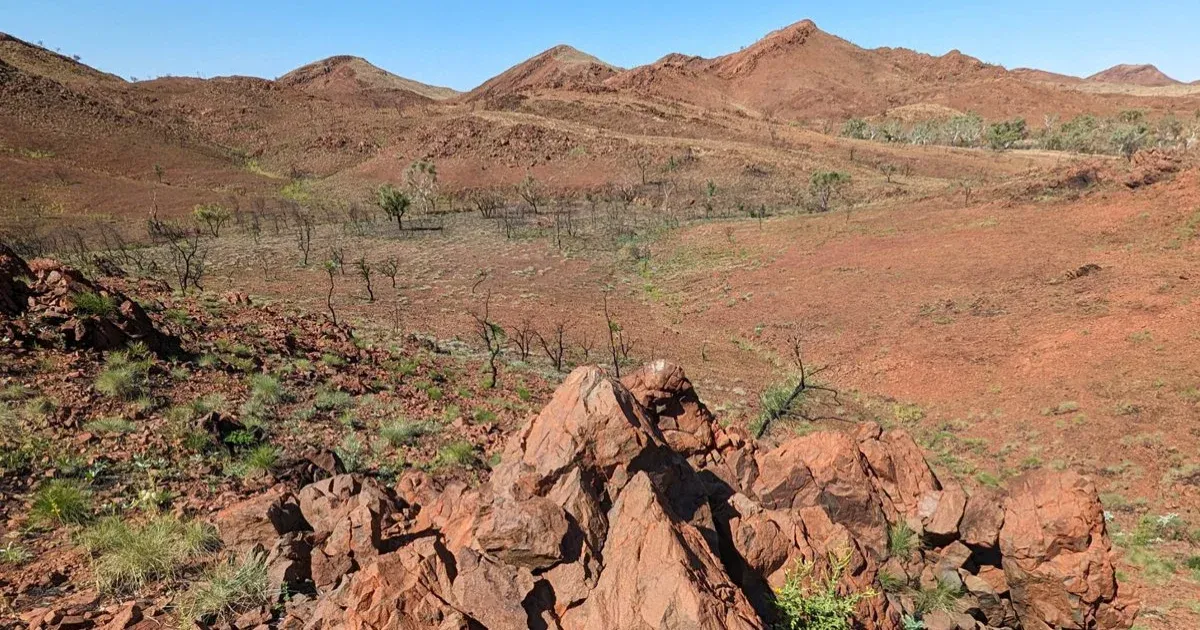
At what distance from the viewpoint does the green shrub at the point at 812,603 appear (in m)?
4.60

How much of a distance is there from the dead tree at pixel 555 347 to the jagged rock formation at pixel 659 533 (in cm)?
902

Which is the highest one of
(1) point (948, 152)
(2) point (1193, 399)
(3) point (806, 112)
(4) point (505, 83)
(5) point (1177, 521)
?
(4) point (505, 83)

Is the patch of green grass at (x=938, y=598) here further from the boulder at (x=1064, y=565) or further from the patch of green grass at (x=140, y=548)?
the patch of green grass at (x=140, y=548)

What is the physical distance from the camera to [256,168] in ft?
238

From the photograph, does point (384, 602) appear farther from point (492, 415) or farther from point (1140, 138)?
point (1140, 138)

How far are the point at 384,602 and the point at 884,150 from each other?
72369 mm

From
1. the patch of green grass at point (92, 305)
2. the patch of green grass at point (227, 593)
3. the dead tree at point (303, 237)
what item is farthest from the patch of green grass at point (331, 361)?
the dead tree at point (303, 237)

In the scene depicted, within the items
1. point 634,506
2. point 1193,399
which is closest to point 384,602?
point 634,506

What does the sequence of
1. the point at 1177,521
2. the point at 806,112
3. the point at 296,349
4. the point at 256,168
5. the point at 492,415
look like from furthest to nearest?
the point at 806,112
the point at 256,168
the point at 296,349
the point at 492,415
the point at 1177,521

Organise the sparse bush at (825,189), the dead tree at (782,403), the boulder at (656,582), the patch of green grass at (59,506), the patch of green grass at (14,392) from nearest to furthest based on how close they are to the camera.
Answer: the boulder at (656,582) < the patch of green grass at (59,506) < the patch of green grass at (14,392) < the dead tree at (782,403) < the sparse bush at (825,189)

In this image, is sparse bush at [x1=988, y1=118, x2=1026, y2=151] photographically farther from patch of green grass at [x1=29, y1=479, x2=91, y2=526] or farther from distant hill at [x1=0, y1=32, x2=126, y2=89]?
distant hill at [x1=0, y1=32, x2=126, y2=89]

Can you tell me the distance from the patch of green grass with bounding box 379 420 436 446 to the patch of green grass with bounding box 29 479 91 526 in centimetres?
411

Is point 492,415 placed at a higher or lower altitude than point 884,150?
lower

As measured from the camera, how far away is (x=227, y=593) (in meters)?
4.58
